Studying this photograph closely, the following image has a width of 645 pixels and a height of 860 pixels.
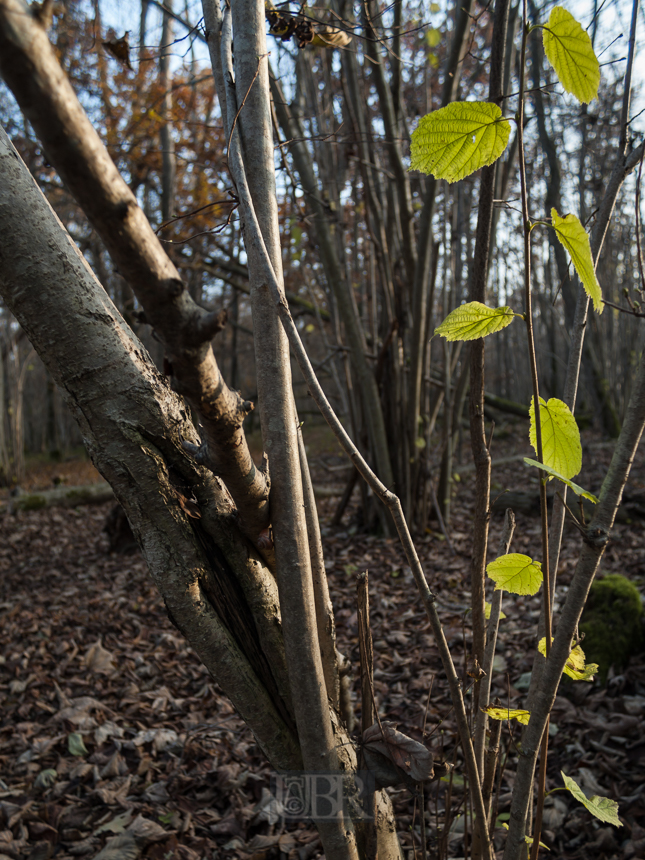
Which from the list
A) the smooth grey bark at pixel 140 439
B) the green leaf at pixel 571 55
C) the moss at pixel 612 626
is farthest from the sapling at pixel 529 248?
the moss at pixel 612 626

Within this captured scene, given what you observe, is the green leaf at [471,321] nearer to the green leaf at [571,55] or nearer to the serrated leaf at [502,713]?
the green leaf at [571,55]

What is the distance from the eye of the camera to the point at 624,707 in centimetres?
228

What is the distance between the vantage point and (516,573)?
0.95 metres

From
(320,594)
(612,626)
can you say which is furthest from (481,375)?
(612,626)

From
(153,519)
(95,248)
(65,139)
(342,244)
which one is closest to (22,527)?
(95,248)

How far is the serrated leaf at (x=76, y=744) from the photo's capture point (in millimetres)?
2342

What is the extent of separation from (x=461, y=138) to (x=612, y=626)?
259 cm

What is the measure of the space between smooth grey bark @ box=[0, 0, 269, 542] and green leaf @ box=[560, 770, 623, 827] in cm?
96

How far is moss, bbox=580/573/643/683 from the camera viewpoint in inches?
99.1

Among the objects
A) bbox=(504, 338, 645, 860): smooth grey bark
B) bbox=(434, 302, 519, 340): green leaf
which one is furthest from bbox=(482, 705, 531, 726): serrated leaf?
bbox=(434, 302, 519, 340): green leaf

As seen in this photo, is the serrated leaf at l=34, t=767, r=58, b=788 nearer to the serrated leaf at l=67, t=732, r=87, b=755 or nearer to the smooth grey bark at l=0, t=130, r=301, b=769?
the serrated leaf at l=67, t=732, r=87, b=755

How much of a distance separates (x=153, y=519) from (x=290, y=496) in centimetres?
29

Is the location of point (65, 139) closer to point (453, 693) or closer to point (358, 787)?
point (453, 693)

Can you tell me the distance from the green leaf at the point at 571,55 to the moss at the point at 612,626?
2.32m
